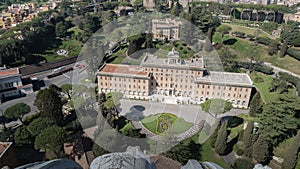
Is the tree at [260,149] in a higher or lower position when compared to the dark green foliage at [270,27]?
lower

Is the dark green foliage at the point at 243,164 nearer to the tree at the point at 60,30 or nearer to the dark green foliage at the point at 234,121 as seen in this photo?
the dark green foliage at the point at 234,121

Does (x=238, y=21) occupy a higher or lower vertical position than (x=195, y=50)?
higher

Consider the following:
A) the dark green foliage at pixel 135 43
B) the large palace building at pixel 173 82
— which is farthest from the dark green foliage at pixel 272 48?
the dark green foliage at pixel 135 43

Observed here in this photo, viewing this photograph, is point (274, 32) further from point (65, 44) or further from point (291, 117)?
point (65, 44)

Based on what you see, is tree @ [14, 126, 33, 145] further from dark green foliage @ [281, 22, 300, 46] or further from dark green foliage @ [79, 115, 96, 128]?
dark green foliage @ [281, 22, 300, 46]

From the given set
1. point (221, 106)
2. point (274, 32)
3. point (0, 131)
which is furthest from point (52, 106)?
point (274, 32)

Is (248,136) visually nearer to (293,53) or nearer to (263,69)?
(263,69)

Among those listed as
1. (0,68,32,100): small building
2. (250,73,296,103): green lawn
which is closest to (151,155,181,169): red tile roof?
(250,73,296,103): green lawn
